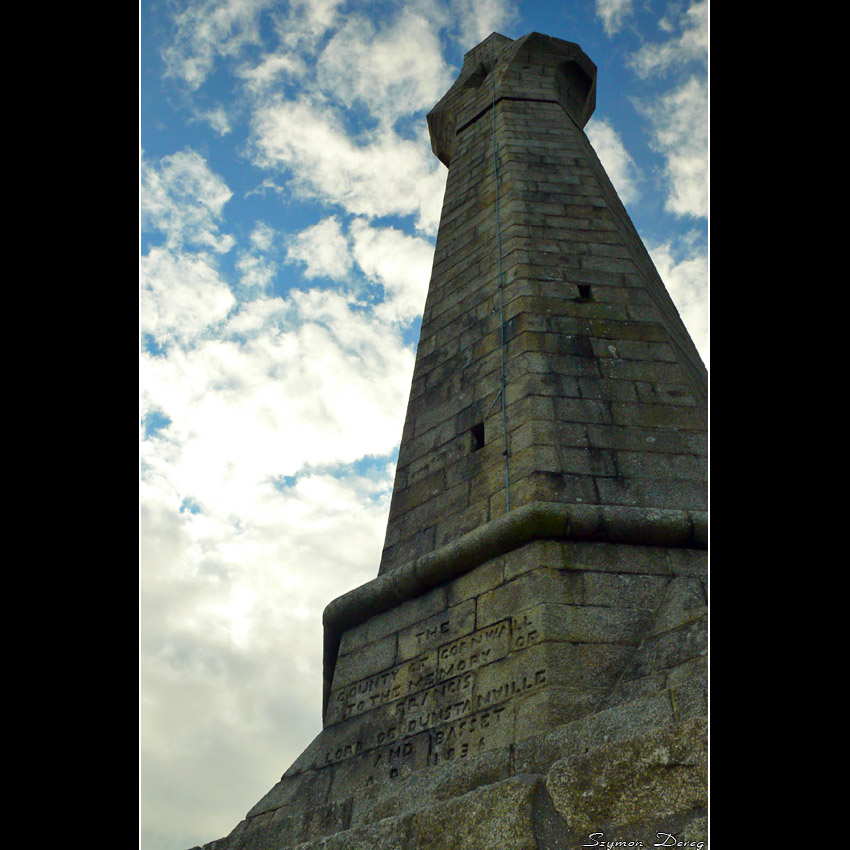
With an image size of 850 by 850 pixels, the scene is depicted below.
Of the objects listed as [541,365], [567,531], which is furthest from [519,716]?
[541,365]

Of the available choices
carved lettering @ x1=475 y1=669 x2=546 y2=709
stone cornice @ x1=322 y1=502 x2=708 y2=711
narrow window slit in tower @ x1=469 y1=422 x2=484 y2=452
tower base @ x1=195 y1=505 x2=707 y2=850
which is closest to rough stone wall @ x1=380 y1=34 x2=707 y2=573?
narrow window slit in tower @ x1=469 y1=422 x2=484 y2=452

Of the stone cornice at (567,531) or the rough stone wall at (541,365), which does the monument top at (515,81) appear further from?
the stone cornice at (567,531)

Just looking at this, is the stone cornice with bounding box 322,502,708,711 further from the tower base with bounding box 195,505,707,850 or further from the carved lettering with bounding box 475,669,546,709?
the carved lettering with bounding box 475,669,546,709

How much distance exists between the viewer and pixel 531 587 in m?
4.01

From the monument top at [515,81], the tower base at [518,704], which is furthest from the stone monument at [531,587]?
the monument top at [515,81]

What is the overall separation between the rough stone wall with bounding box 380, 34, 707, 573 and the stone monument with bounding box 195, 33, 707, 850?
0.06 ft

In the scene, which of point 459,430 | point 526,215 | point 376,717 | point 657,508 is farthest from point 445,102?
point 376,717

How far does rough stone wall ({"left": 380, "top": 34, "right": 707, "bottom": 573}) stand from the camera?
15.9 feet

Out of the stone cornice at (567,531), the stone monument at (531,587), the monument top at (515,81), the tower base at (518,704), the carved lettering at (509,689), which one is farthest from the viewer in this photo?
the monument top at (515,81)

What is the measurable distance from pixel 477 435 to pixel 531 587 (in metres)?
1.54

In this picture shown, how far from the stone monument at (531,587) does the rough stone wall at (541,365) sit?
0.06 ft

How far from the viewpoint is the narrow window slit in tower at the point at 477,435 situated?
17.4 ft
